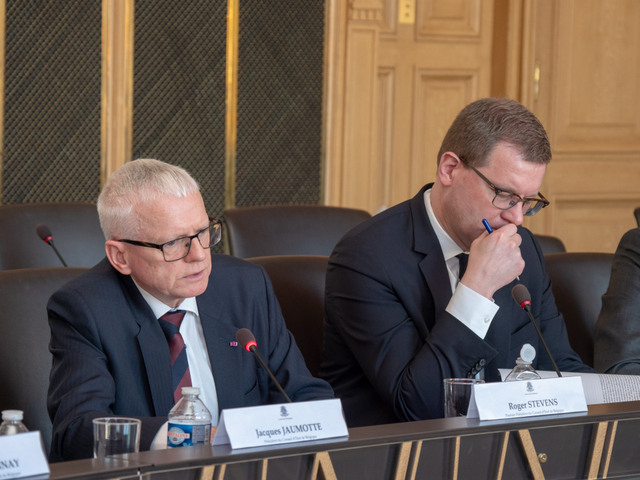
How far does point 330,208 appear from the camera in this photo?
10.9 ft

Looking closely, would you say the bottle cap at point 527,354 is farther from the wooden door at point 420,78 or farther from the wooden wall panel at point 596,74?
the wooden wall panel at point 596,74

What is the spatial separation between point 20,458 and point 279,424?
0.33 metres

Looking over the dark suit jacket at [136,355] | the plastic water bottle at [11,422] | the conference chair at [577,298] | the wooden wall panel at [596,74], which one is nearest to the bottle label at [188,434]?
the dark suit jacket at [136,355]

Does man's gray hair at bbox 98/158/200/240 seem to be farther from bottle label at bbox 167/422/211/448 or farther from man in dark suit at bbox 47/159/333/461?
bottle label at bbox 167/422/211/448

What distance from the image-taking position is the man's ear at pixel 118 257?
1911 mm

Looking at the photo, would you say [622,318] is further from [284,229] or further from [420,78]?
[420,78]

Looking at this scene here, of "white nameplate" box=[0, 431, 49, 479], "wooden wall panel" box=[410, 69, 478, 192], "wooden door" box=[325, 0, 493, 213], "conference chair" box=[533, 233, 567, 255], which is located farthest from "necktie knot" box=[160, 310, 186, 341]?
"wooden wall panel" box=[410, 69, 478, 192]

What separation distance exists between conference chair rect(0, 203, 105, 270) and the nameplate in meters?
1.96

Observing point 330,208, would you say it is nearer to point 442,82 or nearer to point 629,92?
point 442,82

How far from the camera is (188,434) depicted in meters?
1.50

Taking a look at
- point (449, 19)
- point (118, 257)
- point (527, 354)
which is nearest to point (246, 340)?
point (118, 257)

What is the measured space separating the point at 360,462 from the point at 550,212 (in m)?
4.48

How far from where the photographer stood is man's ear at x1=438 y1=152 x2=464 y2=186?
2.18m

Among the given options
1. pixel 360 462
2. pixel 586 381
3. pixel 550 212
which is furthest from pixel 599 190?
pixel 360 462
